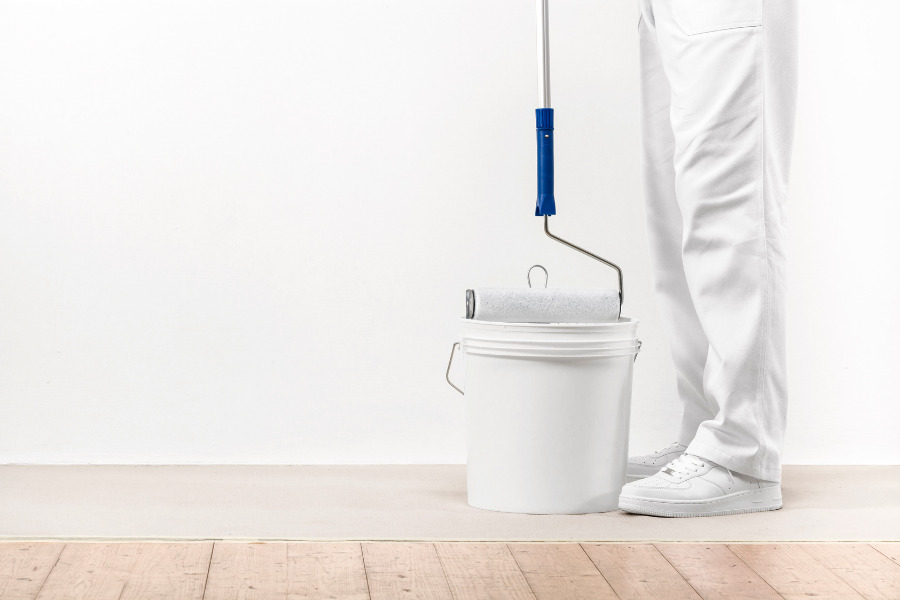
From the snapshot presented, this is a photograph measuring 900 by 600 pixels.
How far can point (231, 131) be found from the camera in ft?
6.04

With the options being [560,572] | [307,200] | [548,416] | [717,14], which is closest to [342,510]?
[548,416]

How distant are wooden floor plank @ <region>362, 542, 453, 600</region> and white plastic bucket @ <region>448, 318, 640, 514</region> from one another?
9.8 inches

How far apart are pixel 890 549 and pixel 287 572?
27.9 inches

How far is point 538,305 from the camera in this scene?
1447 mm

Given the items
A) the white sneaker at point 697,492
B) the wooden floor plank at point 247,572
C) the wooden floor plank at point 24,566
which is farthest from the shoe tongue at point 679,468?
the wooden floor plank at point 24,566

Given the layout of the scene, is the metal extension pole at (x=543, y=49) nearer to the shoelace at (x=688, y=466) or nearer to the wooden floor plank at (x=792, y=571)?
the shoelace at (x=688, y=466)

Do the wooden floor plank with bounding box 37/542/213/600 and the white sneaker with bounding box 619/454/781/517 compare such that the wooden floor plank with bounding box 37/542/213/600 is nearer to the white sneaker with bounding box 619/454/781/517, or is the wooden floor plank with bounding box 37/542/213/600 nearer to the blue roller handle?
the white sneaker with bounding box 619/454/781/517

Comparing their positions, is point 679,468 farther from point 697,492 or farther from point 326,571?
point 326,571

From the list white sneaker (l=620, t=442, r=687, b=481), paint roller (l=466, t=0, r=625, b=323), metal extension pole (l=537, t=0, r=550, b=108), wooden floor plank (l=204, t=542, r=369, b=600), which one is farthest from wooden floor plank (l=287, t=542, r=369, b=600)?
metal extension pole (l=537, t=0, r=550, b=108)

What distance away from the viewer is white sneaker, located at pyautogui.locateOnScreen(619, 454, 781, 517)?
1415mm

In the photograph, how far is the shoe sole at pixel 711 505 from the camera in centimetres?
141

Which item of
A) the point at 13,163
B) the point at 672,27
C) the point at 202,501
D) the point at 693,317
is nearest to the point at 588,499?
the point at 693,317

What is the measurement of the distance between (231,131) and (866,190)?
3.92 ft

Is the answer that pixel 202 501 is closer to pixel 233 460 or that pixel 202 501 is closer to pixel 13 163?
pixel 233 460
